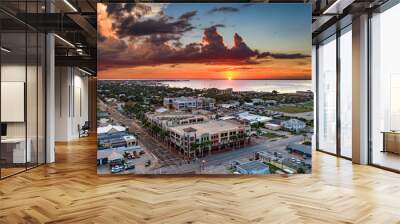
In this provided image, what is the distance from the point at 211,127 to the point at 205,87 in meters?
0.71

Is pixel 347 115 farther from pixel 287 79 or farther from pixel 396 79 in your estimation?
pixel 287 79

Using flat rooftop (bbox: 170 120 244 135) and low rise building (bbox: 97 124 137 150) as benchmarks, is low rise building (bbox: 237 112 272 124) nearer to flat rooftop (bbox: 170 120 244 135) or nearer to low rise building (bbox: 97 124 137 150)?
flat rooftop (bbox: 170 120 244 135)

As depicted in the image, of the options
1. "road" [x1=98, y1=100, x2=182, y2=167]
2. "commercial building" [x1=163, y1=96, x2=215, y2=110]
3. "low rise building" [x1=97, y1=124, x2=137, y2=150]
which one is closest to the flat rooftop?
"commercial building" [x1=163, y1=96, x2=215, y2=110]

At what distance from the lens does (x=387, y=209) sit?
410 cm

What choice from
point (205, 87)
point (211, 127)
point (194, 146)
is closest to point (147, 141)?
point (194, 146)

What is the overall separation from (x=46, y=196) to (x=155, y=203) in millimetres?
1584

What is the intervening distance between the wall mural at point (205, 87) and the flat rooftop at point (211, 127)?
0.06 ft

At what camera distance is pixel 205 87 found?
6195 mm

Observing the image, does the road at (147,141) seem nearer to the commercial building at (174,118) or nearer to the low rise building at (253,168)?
the commercial building at (174,118)

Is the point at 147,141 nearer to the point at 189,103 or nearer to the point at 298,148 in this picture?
the point at 189,103

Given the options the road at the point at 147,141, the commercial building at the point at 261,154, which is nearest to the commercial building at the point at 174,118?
the road at the point at 147,141

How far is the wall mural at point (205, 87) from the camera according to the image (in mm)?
6070

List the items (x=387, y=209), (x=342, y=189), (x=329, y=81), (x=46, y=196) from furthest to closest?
(x=329, y=81) → (x=342, y=189) → (x=46, y=196) → (x=387, y=209)

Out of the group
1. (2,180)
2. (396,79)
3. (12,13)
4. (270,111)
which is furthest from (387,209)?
(12,13)
